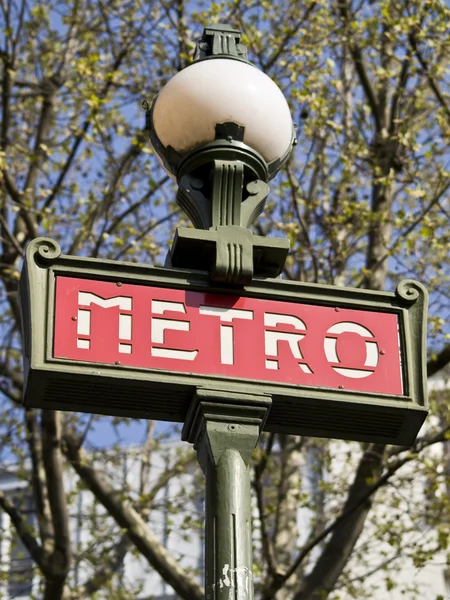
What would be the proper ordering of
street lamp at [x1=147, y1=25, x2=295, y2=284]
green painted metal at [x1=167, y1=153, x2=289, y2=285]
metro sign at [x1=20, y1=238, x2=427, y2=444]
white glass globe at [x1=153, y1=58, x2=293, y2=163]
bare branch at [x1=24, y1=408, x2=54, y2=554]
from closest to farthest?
metro sign at [x1=20, y1=238, x2=427, y2=444]
green painted metal at [x1=167, y1=153, x2=289, y2=285]
street lamp at [x1=147, y1=25, x2=295, y2=284]
white glass globe at [x1=153, y1=58, x2=293, y2=163]
bare branch at [x1=24, y1=408, x2=54, y2=554]

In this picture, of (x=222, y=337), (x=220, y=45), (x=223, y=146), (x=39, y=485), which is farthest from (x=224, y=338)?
(x=39, y=485)

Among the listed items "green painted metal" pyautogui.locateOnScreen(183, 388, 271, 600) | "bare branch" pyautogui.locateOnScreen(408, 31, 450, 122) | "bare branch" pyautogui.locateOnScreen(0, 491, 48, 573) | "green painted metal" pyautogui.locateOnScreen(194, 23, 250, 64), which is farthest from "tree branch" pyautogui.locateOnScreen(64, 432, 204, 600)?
"green painted metal" pyautogui.locateOnScreen(183, 388, 271, 600)

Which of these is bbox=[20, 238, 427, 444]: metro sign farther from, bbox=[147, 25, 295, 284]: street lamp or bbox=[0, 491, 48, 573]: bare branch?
bbox=[0, 491, 48, 573]: bare branch

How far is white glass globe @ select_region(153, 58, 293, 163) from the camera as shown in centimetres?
423

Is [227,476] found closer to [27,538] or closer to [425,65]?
[27,538]

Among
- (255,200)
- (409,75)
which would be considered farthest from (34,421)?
(255,200)

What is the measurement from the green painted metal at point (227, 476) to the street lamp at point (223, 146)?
20.6 inches

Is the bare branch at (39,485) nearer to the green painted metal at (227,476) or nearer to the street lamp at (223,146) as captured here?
the street lamp at (223,146)

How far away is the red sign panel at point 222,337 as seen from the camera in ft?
12.3

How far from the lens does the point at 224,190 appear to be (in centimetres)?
415

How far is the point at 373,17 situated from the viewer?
12.3 meters

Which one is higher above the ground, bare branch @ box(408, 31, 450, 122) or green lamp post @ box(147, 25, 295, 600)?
bare branch @ box(408, 31, 450, 122)

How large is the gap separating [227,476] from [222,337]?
0.48 m

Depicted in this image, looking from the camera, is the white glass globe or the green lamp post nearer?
the green lamp post
